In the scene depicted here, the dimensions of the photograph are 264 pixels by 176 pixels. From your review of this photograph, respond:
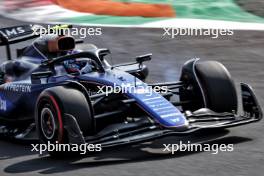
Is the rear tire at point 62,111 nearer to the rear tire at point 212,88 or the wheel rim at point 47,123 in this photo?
the wheel rim at point 47,123

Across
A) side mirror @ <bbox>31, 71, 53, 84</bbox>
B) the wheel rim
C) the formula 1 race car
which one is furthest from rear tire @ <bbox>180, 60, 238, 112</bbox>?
the wheel rim

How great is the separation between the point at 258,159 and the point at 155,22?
795 cm

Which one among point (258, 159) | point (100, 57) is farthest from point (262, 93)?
point (258, 159)

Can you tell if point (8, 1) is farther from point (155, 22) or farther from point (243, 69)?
point (243, 69)

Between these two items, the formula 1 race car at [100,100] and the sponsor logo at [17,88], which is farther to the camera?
the sponsor logo at [17,88]

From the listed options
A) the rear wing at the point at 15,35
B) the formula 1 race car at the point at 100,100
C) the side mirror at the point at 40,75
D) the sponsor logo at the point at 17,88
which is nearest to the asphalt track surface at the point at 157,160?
the formula 1 race car at the point at 100,100

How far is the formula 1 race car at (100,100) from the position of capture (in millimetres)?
7359

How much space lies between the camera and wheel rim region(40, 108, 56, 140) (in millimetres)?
7482

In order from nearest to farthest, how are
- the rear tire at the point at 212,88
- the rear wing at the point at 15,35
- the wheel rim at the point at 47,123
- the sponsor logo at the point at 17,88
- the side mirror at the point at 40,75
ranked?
the wheel rim at the point at 47,123
the side mirror at the point at 40,75
the rear tire at the point at 212,88
the sponsor logo at the point at 17,88
the rear wing at the point at 15,35

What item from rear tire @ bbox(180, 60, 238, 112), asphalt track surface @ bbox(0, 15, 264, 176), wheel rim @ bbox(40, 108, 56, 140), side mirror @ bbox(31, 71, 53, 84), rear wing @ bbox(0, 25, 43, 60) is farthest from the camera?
rear wing @ bbox(0, 25, 43, 60)

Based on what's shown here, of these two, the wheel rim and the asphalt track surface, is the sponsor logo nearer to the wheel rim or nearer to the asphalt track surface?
the asphalt track surface

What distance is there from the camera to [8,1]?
668 inches

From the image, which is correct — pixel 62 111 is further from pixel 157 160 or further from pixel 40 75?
pixel 157 160

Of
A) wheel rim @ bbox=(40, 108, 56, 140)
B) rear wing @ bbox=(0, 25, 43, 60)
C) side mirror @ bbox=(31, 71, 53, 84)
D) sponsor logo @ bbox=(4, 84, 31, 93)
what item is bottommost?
wheel rim @ bbox=(40, 108, 56, 140)
